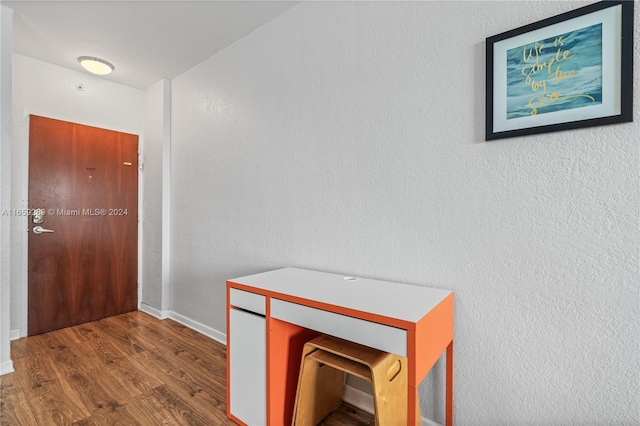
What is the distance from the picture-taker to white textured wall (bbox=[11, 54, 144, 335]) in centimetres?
266

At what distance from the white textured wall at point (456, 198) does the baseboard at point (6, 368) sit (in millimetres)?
1697

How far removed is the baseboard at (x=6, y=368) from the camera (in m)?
2.05

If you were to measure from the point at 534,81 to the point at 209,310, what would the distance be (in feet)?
8.88

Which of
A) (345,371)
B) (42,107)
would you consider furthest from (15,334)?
(345,371)

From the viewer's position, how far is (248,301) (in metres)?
1.55

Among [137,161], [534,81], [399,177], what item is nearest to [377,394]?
[399,177]

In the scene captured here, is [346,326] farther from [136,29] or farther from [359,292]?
[136,29]

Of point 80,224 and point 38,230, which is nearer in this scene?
point 38,230

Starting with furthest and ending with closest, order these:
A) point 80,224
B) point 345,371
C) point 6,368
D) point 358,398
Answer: point 80,224 → point 6,368 → point 358,398 → point 345,371

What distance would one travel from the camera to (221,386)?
193 centimetres

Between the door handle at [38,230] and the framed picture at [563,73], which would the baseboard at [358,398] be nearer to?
the framed picture at [563,73]

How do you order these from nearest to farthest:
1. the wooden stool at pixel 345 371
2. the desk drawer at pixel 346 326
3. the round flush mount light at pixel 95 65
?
1. the desk drawer at pixel 346 326
2. the wooden stool at pixel 345 371
3. the round flush mount light at pixel 95 65

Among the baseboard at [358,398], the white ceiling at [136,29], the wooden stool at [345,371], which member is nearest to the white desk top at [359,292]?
the wooden stool at [345,371]

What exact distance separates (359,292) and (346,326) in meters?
0.24
